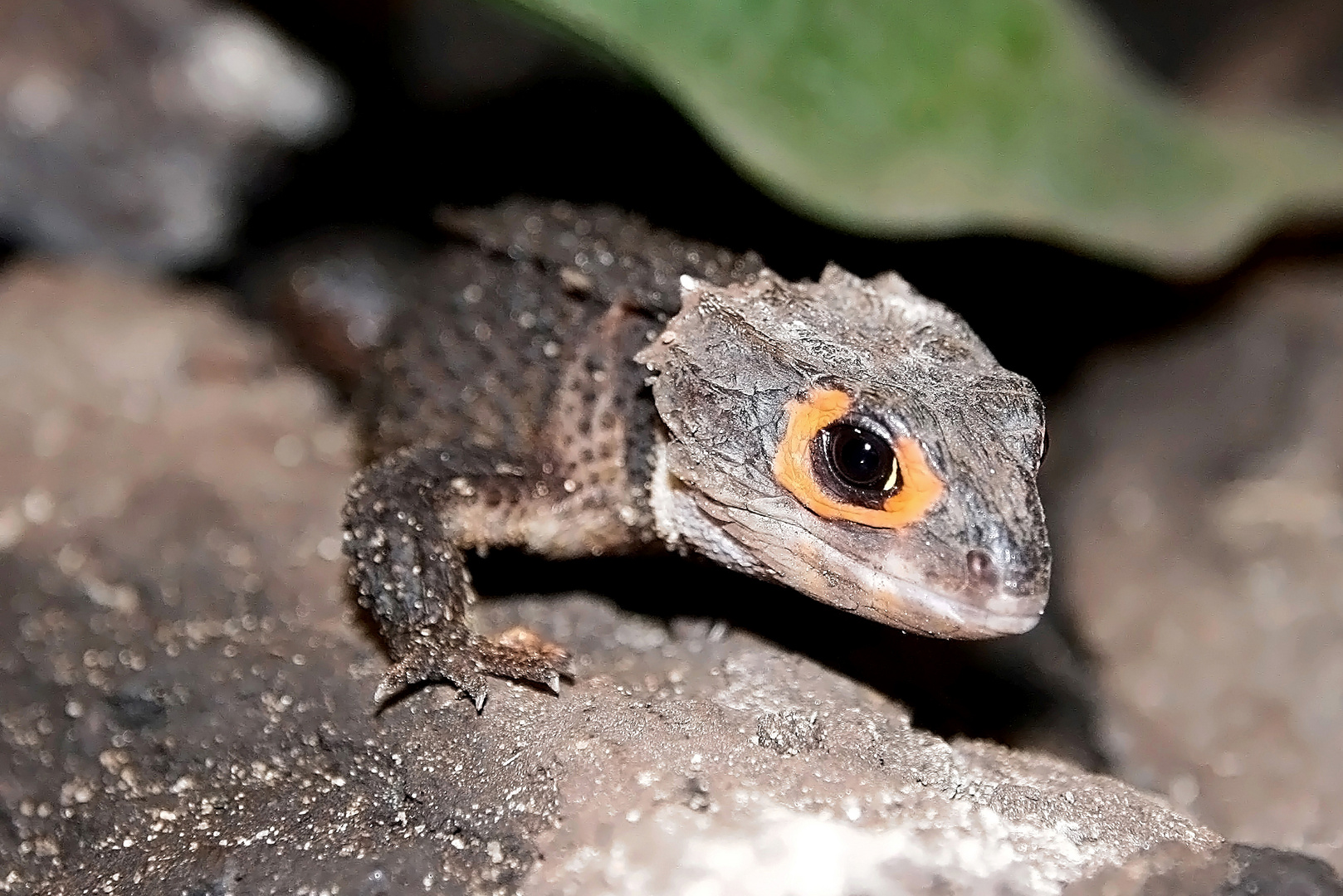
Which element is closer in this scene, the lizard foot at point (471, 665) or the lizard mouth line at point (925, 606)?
the lizard mouth line at point (925, 606)

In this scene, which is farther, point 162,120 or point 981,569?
point 162,120

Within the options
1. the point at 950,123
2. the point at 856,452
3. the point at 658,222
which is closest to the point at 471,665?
the point at 856,452

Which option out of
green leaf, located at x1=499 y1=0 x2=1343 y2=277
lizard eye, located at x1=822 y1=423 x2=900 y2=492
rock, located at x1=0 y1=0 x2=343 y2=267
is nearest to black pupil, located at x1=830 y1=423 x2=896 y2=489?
lizard eye, located at x1=822 y1=423 x2=900 y2=492

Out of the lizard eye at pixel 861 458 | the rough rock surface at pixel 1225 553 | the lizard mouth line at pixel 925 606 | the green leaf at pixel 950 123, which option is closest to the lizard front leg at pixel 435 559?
the lizard mouth line at pixel 925 606

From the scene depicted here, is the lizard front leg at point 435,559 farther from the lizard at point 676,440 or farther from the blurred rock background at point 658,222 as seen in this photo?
the blurred rock background at point 658,222

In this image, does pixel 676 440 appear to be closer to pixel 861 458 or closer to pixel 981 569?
pixel 861 458

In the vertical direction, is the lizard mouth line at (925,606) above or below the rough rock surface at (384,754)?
above

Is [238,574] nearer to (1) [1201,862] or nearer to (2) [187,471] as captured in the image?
(2) [187,471]
